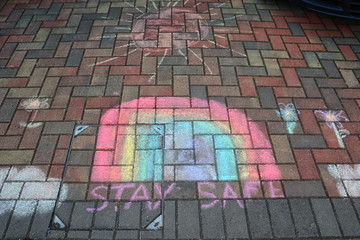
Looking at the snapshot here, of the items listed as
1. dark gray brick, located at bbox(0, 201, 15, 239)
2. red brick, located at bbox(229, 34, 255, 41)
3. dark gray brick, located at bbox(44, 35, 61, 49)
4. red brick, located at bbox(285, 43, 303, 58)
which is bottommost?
dark gray brick, located at bbox(0, 201, 15, 239)

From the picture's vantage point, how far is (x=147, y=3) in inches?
166

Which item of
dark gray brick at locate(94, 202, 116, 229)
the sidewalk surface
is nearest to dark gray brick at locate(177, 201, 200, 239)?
the sidewalk surface

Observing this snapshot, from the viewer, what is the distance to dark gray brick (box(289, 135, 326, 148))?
2545 mm

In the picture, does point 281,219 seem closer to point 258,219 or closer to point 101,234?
point 258,219

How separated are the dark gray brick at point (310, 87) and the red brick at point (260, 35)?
79cm

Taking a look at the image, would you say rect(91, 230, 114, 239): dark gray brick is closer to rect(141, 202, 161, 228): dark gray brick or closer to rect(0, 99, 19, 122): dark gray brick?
rect(141, 202, 161, 228): dark gray brick

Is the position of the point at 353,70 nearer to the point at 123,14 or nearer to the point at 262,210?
the point at 262,210

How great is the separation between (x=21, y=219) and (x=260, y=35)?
3.21 metres

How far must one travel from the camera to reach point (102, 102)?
2.87m

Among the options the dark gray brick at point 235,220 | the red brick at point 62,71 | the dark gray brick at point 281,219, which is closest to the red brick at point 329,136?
the dark gray brick at point 281,219

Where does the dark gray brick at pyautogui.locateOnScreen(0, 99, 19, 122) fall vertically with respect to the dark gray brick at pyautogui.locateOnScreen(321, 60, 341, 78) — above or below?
below

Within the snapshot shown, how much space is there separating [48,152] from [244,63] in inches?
87.4

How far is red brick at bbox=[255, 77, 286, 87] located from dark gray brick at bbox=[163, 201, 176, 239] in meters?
1.62

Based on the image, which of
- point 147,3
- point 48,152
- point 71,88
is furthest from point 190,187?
point 147,3
